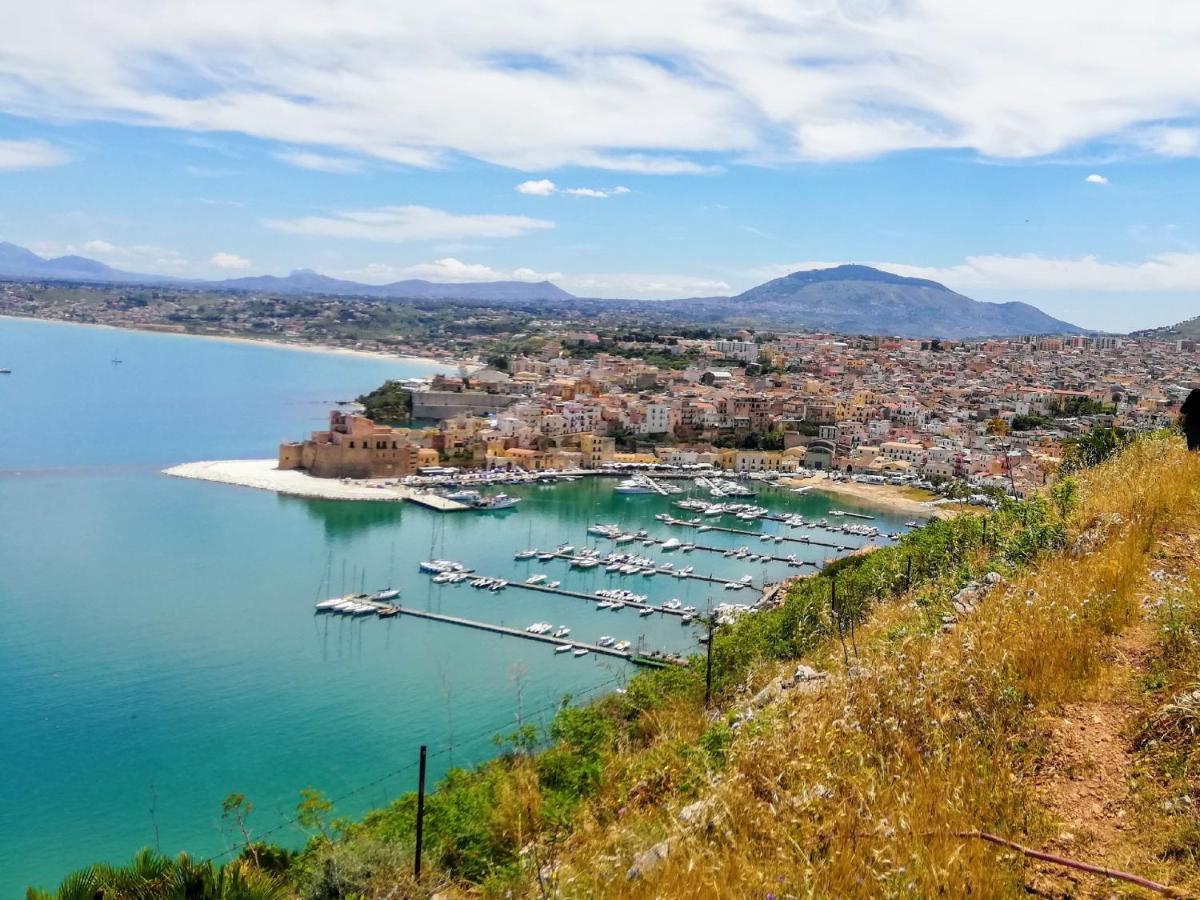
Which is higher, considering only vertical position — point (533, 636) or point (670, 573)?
point (670, 573)

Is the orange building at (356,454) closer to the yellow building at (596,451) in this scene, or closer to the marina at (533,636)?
the yellow building at (596,451)

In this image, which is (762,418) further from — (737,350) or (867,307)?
(867,307)

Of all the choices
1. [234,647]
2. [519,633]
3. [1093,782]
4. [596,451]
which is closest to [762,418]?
[596,451]

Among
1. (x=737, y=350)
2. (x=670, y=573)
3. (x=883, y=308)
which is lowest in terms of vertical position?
(x=670, y=573)

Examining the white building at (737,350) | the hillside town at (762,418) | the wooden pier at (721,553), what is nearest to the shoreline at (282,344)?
the hillside town at (762,418)

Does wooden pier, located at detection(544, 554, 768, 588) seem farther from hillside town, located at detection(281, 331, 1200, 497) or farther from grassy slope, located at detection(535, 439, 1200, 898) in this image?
grassy slope, located at detection(535, 439, 1200, 898)
